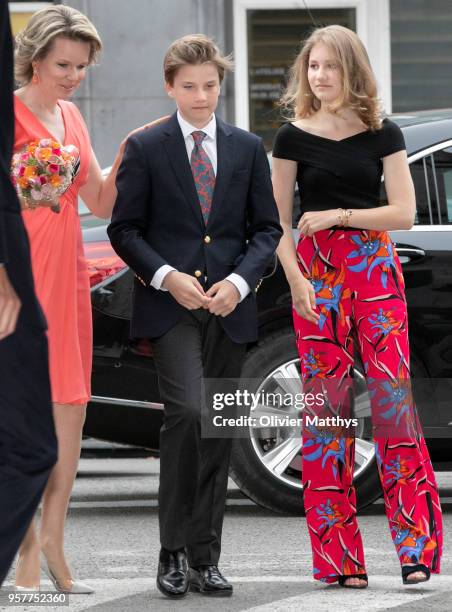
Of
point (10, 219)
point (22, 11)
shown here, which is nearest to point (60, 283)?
point (10, 219)

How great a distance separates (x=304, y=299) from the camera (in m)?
5.23

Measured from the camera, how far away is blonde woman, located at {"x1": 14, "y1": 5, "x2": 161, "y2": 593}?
5012mm

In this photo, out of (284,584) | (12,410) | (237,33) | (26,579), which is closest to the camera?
(12,410)

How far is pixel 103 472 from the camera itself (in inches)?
369

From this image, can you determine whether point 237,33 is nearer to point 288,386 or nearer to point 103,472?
point 103,472

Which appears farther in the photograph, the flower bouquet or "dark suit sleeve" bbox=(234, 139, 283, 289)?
"dark suit sleeve" bbox=(234, 139, 283, 289)

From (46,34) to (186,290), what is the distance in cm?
92

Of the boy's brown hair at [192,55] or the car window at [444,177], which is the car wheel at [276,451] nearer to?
the car window at [444,177]

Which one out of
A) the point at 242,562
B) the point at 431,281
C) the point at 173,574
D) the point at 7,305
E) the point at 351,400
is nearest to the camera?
the point at 7,305

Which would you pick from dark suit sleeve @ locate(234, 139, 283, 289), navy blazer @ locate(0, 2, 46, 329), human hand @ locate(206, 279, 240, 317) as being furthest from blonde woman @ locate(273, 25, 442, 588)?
navy blazer @ locate(0, 2, 46, 329)

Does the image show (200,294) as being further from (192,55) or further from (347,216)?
(192,55)

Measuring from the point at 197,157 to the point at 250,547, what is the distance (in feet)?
5.58

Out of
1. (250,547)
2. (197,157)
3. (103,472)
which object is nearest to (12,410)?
(197,157)

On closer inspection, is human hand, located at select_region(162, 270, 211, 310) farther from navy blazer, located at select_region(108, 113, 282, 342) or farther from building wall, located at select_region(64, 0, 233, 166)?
building wall, located at select_region(64, 0, 233, 166)
